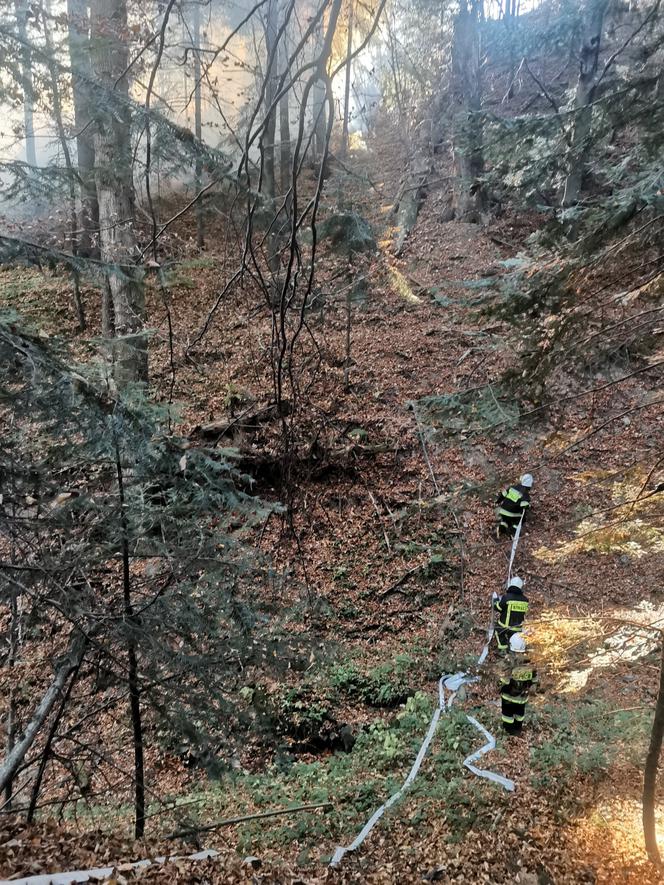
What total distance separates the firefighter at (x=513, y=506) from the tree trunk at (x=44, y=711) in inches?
284

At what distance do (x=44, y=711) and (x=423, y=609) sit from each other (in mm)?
6005

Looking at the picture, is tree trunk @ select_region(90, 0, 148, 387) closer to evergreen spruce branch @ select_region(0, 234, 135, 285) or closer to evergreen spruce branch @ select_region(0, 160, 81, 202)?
evergreen spruce branch @ select_region(0, 160, 81, 202)

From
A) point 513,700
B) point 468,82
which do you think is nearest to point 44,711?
point 513,700

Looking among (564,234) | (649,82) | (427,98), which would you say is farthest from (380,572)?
(427,98)

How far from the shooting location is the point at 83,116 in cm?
771

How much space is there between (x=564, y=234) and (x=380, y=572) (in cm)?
658

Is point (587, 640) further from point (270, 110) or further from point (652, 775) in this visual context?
point (270, 110)

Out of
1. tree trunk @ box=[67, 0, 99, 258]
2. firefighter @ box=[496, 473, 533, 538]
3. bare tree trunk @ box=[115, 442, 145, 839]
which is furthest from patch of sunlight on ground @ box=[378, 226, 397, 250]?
bare tree trunk @ box=[115, 442, 145, 839]

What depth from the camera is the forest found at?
360cm

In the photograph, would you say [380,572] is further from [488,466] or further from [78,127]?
[78,127]

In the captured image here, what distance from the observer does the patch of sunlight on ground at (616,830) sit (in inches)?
187

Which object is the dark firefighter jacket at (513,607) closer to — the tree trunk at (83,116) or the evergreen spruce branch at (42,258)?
the evergreen spruce branch at (42,258)

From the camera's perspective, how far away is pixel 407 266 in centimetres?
1462

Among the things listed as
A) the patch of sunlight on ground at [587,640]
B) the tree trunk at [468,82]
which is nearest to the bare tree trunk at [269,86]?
the patch of sunlight on ground at [587,640]
